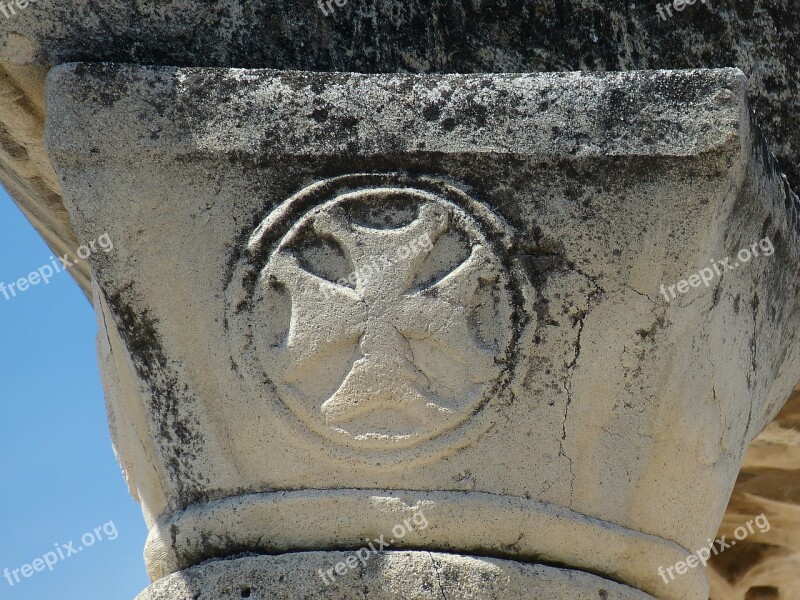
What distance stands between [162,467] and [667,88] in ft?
3.29

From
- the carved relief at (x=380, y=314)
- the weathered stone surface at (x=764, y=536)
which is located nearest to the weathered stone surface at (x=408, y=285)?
the carved relief at (x=380, y=314)

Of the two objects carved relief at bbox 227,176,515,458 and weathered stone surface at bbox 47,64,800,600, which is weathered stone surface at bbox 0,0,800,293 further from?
carved relief at bbox 227,176,515,458

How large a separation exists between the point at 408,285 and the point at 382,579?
44cm

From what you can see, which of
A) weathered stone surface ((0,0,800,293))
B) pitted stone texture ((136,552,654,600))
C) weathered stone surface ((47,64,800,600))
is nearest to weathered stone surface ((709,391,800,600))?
weathered stone surface ((0,0,800,293))

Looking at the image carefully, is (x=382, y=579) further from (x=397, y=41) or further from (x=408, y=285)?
(x=397, y=41)

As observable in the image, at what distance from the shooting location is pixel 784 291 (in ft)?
6.86

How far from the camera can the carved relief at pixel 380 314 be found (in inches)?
67.0

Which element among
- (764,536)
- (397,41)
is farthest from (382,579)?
(764,536)

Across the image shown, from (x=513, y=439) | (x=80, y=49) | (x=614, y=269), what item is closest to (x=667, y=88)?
(x=614, y=269)

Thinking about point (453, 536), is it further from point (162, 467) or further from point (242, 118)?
point (242, 118)

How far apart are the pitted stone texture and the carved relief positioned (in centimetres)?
18

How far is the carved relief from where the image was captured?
5.58ft

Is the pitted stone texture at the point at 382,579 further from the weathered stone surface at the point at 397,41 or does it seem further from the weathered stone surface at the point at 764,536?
the weathered stone surface at the point at 764,536

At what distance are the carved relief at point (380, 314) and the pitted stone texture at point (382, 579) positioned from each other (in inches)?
7.2
